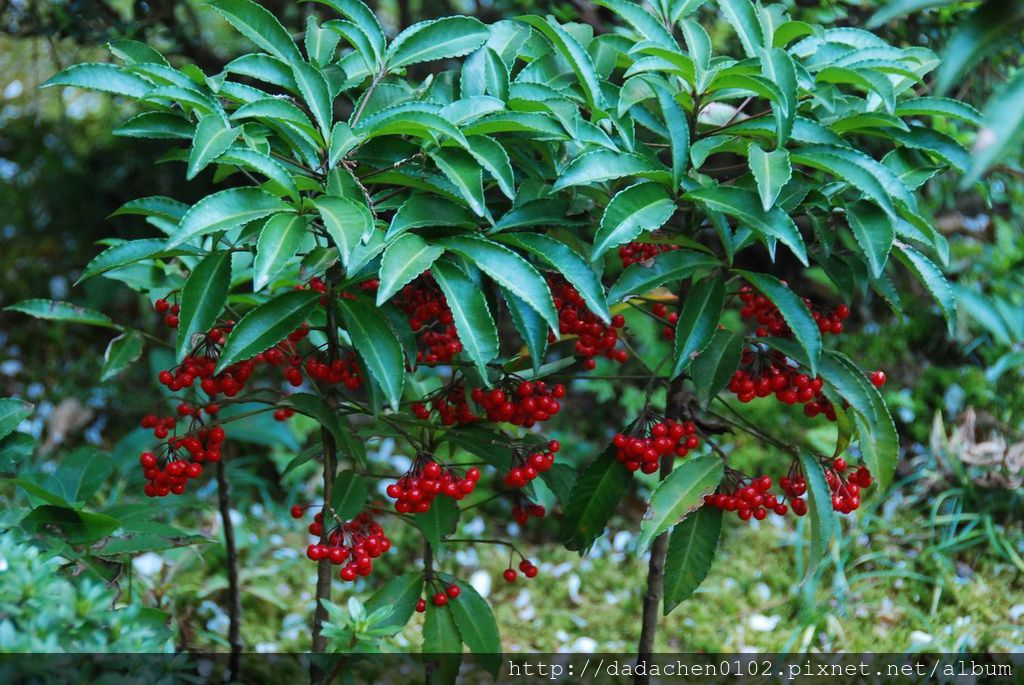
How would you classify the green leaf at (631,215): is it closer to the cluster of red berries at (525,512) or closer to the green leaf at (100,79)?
the cluster of red berries at (525,512)

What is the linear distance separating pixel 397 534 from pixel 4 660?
1.97 metres

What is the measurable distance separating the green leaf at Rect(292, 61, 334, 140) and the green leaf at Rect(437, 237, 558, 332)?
0.27 m

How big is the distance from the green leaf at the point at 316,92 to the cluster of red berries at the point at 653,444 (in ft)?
2.48

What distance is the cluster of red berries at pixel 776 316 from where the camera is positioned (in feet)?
6.04

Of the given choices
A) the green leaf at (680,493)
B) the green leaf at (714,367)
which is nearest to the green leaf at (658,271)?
the green leaf at (714,367)

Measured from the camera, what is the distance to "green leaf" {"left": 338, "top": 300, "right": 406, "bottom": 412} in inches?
60.5

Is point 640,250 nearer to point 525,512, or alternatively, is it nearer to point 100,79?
point 525,512

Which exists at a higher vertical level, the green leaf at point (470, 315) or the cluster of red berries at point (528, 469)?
the green leaf at point (470, 315)

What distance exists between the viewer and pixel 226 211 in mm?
1420

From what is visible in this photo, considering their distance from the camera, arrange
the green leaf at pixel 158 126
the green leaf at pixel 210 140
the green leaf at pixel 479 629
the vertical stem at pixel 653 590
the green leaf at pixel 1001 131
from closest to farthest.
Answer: the green leaf at pixel 1001 131, the green leaf at pixel 210 140, the green leaf at pixel 158 126, the green leaf at pixel 479 629, the vertical stem at pixel 653 590

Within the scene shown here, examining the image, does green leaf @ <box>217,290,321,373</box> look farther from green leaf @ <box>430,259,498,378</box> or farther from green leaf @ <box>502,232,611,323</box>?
green leaf @ <box>502,232,611,323</box>

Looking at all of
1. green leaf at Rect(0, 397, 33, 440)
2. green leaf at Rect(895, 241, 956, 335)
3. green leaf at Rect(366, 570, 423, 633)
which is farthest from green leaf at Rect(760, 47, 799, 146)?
green leaf at Rect(0, 397, 33, 440)

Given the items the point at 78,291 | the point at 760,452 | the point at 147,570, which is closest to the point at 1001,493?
the point at 760,452

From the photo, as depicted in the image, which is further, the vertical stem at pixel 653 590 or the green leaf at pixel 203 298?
the vertical stem at pixel 653 590
